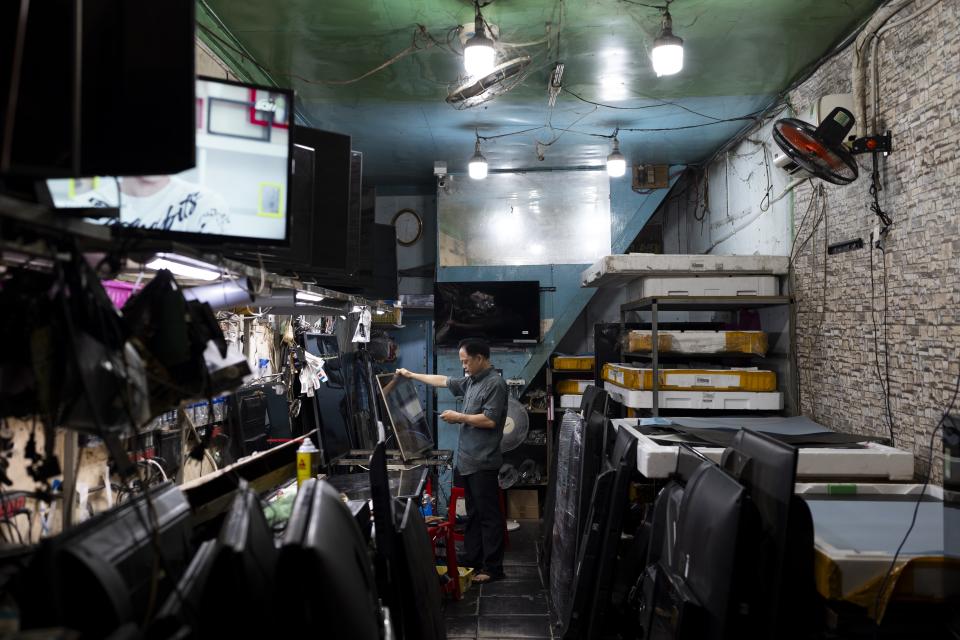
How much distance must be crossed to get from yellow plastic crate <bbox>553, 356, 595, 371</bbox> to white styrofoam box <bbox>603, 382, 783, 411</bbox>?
77.5 inches

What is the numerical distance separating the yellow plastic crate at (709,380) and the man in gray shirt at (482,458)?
1.10 m

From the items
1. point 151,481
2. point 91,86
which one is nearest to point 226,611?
point 91,86

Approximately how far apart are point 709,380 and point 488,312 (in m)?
2.79

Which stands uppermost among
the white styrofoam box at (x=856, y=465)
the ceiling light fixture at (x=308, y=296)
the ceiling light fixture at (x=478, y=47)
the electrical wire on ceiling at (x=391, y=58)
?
the electrical wire on ceiling at (x=391, y=58)

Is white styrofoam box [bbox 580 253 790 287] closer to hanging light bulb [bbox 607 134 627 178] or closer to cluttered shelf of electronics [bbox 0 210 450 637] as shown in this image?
hanging light bulb [bbox 607 134 627 178]

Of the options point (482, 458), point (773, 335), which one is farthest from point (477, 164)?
point (773, 335)

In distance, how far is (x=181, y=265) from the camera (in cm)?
163

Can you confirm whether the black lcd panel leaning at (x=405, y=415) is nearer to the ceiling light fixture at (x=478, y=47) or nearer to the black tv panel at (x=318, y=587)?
the ceiling light fixture at (x=478, y=47)

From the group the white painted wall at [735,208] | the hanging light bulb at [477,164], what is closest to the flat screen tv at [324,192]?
the hanging light bulb at [477,164]

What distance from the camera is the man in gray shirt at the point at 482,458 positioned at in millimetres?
4965

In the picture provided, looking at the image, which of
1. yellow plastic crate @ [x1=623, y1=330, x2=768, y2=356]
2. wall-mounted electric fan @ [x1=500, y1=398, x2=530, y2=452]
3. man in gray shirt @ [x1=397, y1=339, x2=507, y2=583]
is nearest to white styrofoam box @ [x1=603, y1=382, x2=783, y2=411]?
yellow plastic crate @ [x1=623, y1=330, x2=768, y2=356]

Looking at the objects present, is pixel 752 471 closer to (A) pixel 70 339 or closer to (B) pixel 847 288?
(A) pixel 70 339

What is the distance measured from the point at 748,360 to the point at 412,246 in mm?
4154

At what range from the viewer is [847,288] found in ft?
12.5
